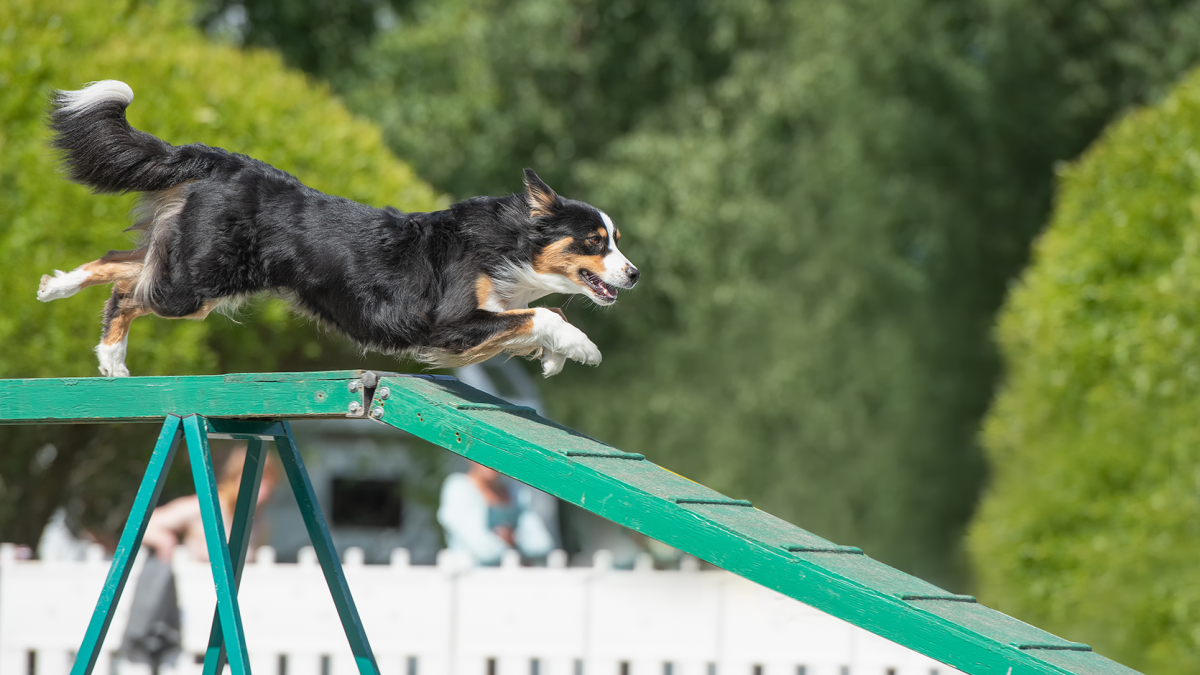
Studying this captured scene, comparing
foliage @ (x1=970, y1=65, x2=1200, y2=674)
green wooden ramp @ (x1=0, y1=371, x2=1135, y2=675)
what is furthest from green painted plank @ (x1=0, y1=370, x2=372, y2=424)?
foliage @ (x1=970, y1=65, x2=1200, y2=674)

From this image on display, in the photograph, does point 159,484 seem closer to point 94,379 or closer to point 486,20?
point 94,379

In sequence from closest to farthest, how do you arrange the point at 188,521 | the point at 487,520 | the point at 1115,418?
the point at 1115,418, the point at 188,521, the point at 487,520

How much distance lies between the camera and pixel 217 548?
10.7 feet

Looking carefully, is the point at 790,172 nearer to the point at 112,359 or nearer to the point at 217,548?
the point at 112,359

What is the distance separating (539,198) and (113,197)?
4.03 metres

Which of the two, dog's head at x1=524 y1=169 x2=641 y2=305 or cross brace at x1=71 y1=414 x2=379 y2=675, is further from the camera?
dog's head at x1=524 y1=169 x2=641 y2=305

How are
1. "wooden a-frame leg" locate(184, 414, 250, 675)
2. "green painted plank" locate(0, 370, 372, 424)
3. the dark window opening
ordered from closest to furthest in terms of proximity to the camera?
"wooden a-frame leg" locate(184, 414, 250, 675)
"green painted plank" locate(0, 370, 372, 424)
the dark window opening

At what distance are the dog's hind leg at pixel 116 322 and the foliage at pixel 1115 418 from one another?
5104mm

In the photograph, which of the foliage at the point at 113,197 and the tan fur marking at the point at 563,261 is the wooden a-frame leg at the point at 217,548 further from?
the foliage at the point at 113,197

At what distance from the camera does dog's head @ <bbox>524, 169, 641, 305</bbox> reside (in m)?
3.41

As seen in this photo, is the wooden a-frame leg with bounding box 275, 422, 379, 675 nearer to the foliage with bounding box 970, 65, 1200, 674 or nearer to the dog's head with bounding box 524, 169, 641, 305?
the dog's head with bounding box 524, 169, 641, 305

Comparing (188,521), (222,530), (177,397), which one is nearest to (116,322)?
(177,397)

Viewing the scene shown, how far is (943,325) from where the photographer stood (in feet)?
49.7

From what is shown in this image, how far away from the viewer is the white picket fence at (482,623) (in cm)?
591
